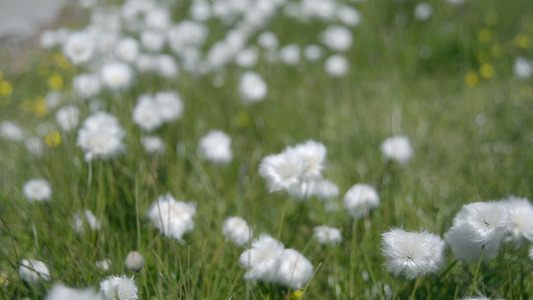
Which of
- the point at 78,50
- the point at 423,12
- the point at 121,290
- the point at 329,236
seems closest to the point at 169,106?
the point at 78,50

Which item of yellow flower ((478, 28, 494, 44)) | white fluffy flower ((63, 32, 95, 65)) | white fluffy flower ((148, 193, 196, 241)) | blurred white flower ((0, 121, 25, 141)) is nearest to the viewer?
white fluffy flower ((148, 193, 196, 241))

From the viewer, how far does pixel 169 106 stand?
2453 mm

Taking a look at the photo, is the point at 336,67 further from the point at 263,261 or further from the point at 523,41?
the point at 263,261

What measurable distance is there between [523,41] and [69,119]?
2963 mm

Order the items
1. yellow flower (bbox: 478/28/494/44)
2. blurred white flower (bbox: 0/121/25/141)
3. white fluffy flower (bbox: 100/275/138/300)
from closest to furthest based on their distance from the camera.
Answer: white fluffy flower (bbox: 100/275/138/300) < blurred white flower (bbox: 0/121/25/141) < yellow flower (bbox: 478/28/494/44)

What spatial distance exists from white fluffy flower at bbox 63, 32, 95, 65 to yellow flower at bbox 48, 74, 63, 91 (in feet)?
3.65

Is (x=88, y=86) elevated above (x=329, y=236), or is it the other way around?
(x=88, y=86)

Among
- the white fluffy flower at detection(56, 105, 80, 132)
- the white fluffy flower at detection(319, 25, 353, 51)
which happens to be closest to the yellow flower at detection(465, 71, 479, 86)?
the white fluffy flower at detection(319, 25, 353, 51)

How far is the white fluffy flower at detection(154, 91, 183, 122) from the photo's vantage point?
94.7 inches

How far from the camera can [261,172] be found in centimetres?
145

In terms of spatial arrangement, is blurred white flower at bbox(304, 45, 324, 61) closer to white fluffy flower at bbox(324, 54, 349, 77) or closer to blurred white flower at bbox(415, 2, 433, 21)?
white fluffy flower at bbox(324, 54, 349, 77)

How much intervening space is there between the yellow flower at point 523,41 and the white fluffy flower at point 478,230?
2529mm

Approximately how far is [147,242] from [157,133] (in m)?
0.91

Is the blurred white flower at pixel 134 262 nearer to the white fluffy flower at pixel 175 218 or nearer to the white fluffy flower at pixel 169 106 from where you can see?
the white fluffy flower at pixel 175 218
